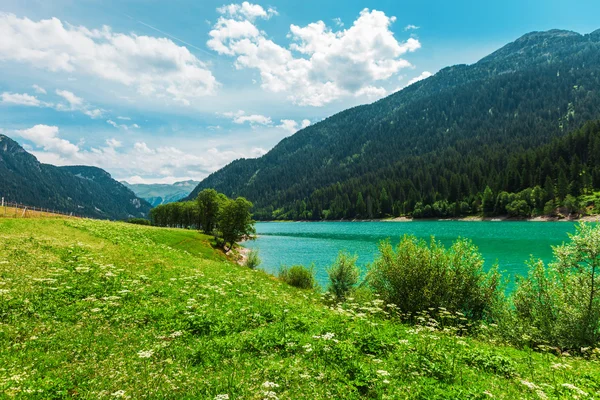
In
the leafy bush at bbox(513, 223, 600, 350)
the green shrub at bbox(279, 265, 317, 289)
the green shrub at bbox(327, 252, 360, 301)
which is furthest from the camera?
the green shrub at bbox(279, 265, 317, 289)

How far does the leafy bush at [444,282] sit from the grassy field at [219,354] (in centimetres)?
1047

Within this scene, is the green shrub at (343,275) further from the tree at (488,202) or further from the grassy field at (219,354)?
the tree at (488,202)

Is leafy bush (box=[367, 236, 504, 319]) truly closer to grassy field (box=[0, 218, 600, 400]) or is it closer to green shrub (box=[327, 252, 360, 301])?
grassy field (box=[0, 218, 600, 400])

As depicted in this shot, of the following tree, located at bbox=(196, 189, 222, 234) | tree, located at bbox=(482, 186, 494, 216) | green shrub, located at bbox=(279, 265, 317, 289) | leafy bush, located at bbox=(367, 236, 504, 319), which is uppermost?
tree, located at bbox=(482, 186, 494, 216)

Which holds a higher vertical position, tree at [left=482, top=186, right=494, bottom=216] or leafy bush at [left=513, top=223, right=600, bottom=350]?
tree at [left=482, top=186, right=494, bottom=216]

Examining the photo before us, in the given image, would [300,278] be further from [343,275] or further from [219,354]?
[219,354]

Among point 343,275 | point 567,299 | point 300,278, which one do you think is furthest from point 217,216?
point 567,299

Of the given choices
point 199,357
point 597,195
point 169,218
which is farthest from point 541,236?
point 169,218

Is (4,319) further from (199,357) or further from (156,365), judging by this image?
(199,357)

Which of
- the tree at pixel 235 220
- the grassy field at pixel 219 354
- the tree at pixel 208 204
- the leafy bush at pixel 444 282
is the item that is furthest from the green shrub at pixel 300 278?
the tree at pixel 208 204

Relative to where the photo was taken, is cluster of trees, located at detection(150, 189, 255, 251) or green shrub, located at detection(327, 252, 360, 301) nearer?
green shrub, located at detection(327, 252, 360, 301)

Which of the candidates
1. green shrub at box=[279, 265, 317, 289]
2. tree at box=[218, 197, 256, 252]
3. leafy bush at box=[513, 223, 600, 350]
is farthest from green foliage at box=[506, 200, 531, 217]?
leafy bush at box=[513, 223, 600, 350]

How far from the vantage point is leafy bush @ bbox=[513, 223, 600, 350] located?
20062 mm

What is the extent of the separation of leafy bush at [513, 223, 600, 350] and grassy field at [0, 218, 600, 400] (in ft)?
23.0
